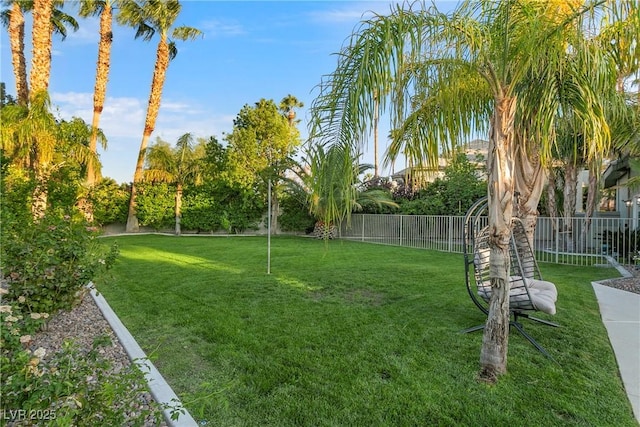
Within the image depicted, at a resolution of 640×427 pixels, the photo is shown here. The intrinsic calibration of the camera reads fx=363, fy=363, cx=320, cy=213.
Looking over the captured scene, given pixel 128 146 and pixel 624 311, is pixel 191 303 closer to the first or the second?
pixel 624 311

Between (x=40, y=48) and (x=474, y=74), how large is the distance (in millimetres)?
14446

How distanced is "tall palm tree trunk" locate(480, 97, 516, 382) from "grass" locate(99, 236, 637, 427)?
7.4 inches

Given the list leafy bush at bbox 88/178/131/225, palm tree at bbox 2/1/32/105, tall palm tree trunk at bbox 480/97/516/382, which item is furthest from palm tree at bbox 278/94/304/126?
tall palm tree trunk at bbox 480/97/516/382

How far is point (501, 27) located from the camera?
10.00 feet

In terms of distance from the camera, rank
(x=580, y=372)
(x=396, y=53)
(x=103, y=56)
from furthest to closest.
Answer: (x=103, y=56) → (x=580, y=372) → (x=396, y=53)

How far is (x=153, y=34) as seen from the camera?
21.0 metres

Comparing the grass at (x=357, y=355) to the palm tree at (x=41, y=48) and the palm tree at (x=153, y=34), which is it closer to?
the palm tree at (x=41, y=48)

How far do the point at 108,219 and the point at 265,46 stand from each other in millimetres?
16855

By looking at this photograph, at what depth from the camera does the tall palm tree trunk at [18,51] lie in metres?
12.7

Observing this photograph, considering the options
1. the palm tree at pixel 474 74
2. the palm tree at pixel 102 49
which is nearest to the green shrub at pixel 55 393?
the palm tree at pixel 474 74

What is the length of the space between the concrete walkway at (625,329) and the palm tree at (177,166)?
19474mm

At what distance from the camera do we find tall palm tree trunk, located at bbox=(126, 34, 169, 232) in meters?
20.5

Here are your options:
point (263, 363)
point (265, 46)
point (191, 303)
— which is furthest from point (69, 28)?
point (263, 363)

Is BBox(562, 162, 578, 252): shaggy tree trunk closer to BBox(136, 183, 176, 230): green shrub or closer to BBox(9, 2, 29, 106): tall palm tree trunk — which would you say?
BBox(9, 2, 29, 106): tall palm tree trunk
